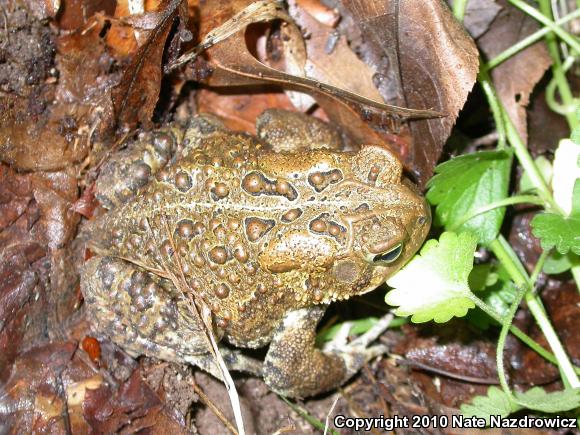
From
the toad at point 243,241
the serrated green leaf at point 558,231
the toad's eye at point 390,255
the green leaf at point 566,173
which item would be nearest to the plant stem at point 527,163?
the green leaf at point 566,173

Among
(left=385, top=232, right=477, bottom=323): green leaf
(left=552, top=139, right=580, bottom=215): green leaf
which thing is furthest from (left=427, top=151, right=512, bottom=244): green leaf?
(left=385, top=232, right=477, bottom=323): green leaf

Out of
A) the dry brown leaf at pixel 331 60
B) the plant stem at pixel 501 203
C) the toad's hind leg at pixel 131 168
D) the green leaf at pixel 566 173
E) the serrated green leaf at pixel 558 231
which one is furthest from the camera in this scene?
the dry brown leaf at pixel 331 60

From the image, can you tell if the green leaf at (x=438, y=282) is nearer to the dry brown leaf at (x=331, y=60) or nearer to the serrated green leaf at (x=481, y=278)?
the serrated green leaf at (x=481, y=278)

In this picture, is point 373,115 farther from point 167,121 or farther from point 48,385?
point 48,385

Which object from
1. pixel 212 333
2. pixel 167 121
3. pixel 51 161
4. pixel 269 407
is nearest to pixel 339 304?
pixel 269 407

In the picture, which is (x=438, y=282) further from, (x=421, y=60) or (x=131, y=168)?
(x=131, y=168)

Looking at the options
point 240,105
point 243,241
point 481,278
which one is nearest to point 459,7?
point 240,105
